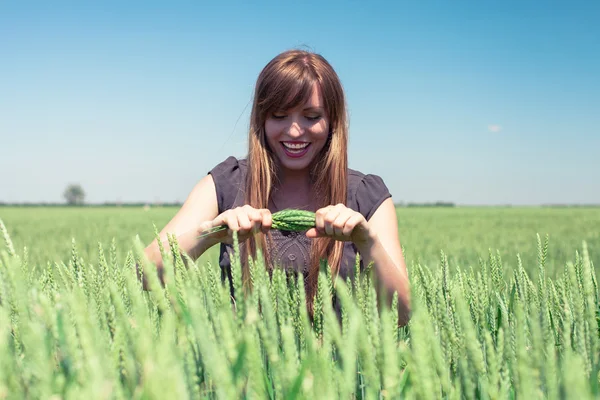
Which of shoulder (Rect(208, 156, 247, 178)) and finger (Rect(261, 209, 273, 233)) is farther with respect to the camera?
shoulder (Rect(208, 156, 247, 178))

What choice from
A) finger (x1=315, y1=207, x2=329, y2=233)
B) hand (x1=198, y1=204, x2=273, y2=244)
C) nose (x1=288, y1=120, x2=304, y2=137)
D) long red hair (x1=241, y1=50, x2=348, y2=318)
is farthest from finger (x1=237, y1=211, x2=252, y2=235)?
nose (x1=288, y1=120, x2=304, y2=137)

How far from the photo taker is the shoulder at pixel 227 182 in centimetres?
226

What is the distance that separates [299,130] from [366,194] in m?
0.45

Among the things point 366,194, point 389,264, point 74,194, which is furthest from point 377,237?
point 74,194

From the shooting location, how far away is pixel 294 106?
1.99 meters

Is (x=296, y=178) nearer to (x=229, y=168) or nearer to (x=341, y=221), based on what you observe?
(x=229, y=168)

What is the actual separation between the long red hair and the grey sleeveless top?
0.12 metres

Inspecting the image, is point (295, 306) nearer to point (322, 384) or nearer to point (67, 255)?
point (322, 384)

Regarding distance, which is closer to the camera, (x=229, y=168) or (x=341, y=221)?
(x=341, y=221)

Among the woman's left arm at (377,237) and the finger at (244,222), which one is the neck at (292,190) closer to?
the woman's left arm at (377,237)

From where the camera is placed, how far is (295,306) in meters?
1.04

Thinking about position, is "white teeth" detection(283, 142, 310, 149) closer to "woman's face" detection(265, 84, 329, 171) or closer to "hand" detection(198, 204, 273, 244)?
"woman's face" detection(265, 84, 329, 171)

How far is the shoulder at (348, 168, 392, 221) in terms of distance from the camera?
2215mm

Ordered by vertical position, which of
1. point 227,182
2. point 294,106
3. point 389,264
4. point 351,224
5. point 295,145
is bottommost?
point 389,264
